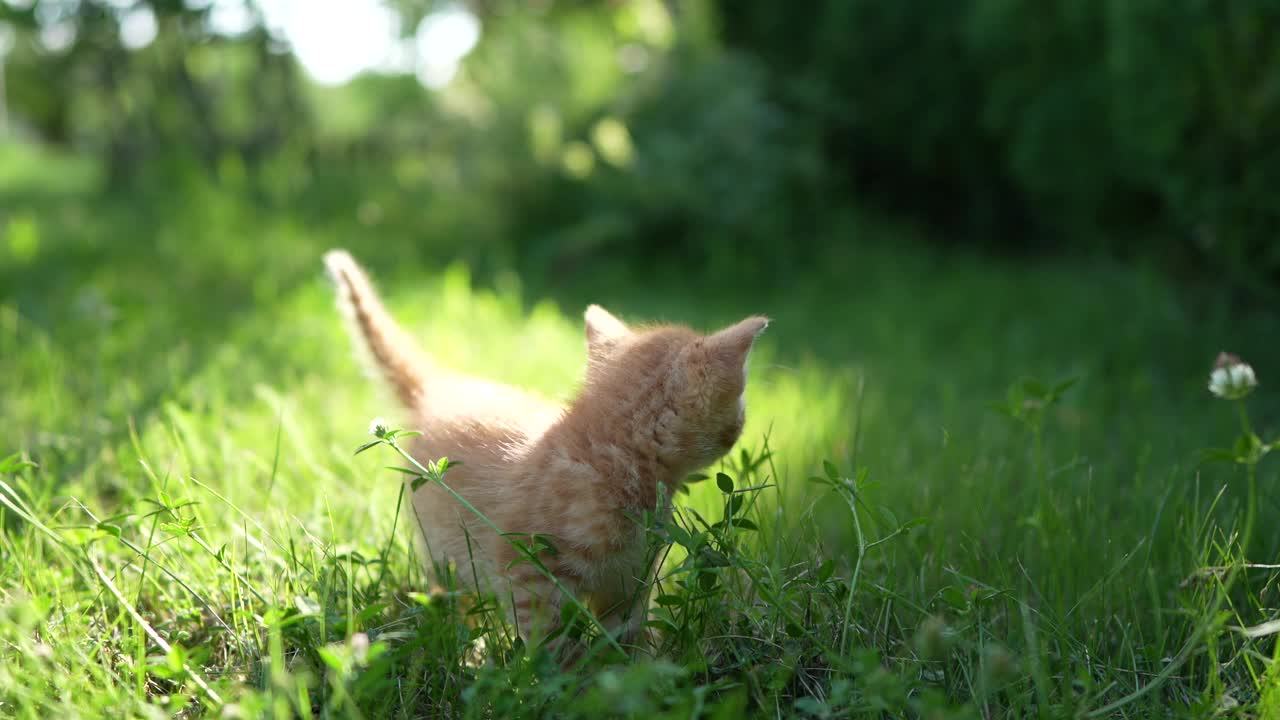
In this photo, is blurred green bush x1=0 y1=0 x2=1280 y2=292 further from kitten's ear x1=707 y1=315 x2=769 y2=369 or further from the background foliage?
kitten's ear x1=707 y1=315 x2=769 y2=369

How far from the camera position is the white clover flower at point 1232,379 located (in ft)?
4.27

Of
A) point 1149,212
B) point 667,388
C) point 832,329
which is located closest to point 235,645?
point 667,388

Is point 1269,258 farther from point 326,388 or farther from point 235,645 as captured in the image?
point 235,645

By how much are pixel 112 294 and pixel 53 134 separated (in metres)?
14.7

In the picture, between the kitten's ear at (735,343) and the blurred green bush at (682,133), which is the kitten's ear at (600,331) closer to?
the kitten's ear at (735,343)

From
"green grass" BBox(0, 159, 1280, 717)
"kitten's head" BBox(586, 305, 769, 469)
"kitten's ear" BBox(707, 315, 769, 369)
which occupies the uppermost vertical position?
"kitten's ear" BBox(707, 315, 769, 369)

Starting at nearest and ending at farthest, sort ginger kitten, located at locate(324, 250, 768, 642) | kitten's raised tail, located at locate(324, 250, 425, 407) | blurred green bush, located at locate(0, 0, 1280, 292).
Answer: ginger kitten, located at locate(324, 250, 768, 642), kitten's raised tail, located at locate(324, 250, 425, 407), blurred green bush, located at locate(0, 0, 1280, 292)

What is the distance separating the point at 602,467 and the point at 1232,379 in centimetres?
92

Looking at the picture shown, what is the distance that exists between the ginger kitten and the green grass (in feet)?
0.29

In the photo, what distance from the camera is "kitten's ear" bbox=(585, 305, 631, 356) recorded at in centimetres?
156

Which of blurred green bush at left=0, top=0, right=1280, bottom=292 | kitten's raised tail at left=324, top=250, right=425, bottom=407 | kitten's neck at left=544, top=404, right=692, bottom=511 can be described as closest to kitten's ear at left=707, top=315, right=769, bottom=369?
kitten's neck at left=544, top=404, right=692, bottom=511

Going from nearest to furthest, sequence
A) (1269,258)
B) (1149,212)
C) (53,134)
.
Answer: (1269,258)
(1149,212)
(53,134)

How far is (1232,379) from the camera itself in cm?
131

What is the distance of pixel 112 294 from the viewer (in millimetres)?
3123
